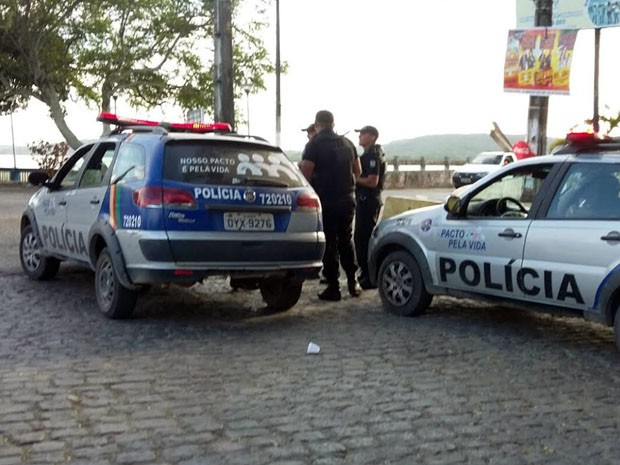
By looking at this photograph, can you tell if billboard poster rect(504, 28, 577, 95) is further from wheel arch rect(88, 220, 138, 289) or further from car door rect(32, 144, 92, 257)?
wheel arch rect(88, 220, 138, 289)

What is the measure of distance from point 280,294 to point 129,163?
1.84 meters

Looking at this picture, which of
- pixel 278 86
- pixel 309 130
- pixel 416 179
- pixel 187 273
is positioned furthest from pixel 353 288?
pixel 416 179

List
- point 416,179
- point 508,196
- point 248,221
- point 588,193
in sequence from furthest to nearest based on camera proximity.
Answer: point 416,179, point 508,196, point 248,221, point 588,193

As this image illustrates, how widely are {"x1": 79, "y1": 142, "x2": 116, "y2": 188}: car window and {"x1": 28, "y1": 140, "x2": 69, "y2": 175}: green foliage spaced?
97.8ft

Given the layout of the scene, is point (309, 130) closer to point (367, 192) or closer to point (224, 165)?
point (367, 192)

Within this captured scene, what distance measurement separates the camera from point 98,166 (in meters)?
8.28

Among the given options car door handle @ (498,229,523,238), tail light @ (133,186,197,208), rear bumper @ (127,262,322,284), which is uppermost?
tail light @ (133,186,197,208)

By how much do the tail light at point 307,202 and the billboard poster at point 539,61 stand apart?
547cm

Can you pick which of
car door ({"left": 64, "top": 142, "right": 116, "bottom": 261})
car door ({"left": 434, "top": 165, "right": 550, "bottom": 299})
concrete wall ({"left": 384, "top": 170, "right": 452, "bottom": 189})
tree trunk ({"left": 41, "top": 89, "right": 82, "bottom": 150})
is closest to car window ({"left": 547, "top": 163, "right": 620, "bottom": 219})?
car door ({"left": 434, "top": 165, "right": 550, "bottom": 299})

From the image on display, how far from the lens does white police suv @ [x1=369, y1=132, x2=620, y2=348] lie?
20.5ft

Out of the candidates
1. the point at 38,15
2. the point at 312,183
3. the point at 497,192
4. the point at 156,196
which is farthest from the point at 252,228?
the point at 38,15

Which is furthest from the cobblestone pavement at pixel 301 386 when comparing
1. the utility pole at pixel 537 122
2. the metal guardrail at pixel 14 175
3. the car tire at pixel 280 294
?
the metal guardrail at pixel 14 175

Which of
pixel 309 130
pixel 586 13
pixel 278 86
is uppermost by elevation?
pixel 278 86

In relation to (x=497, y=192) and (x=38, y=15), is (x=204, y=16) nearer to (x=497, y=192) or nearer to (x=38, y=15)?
(x=38, y=15)
